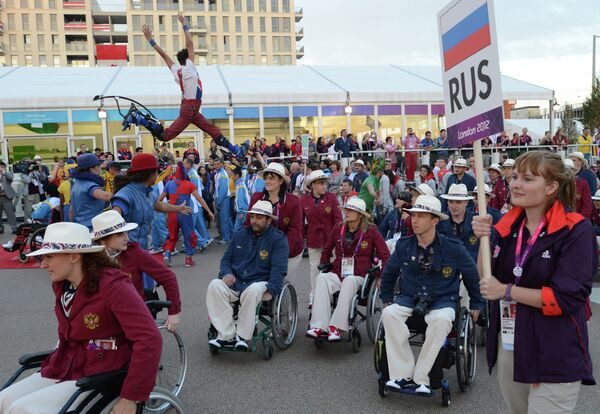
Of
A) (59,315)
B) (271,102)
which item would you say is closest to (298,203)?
(59,315)

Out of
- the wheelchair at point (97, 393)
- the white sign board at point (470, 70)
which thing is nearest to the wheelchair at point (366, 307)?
the white sign board at point (470, 70)

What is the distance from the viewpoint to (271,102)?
23297 mm

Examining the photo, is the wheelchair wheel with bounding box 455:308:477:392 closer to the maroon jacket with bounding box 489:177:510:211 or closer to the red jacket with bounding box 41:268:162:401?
the red jacket with bounding box 41:268:162:401

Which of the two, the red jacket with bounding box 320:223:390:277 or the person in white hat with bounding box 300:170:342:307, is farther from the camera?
the person in white hat with bounding box 300:170:342:307

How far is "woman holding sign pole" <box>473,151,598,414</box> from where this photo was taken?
2.46m

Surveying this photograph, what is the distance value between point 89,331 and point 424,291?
2.76 metres

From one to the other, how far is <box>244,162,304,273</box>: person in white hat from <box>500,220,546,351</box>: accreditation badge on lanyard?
4.01 m

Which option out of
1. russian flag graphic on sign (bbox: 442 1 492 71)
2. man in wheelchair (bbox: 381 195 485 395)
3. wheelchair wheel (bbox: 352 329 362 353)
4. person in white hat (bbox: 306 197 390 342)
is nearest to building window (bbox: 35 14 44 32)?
person in white hat (bbox: 306 197 390 342)

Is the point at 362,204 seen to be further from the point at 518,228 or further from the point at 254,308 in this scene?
the point at 518,228

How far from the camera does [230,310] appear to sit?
5273 millimetres

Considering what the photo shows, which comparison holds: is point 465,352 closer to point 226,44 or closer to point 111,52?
point 111,52

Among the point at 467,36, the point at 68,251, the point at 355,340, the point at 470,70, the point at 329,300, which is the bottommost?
the point at 355,340

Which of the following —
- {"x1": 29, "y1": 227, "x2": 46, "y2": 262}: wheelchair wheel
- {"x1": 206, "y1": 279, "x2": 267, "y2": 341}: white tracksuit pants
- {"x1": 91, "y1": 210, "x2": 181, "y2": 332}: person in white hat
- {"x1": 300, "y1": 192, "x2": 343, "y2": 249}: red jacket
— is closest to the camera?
{"x1": 91, "y1": 210, "x2": 181, "y2": 332}: person in white hat

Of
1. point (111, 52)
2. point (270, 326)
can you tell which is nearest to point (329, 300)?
point (270, 326)
